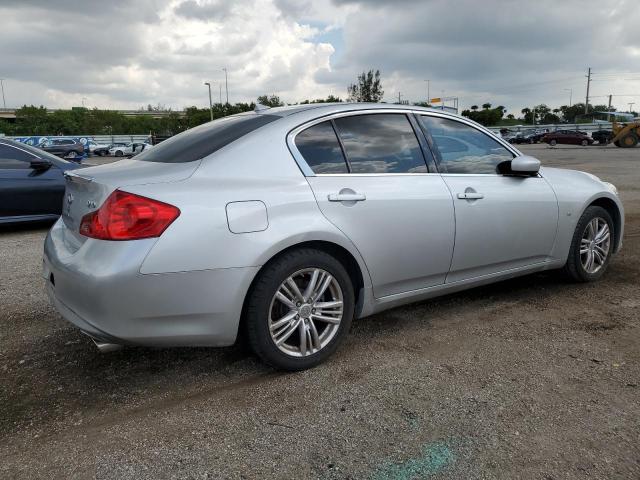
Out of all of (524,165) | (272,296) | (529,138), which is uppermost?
(524,165)

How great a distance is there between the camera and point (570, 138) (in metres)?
42.5

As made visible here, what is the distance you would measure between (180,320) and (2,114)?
430ft

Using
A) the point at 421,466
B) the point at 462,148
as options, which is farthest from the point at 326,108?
the point at 421,466

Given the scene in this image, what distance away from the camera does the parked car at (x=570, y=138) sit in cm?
4150

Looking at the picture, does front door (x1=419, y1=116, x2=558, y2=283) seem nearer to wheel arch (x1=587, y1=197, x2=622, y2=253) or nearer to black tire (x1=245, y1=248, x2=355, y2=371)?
wheel arch (x1=587, y1=197, x2=622, y2=253)

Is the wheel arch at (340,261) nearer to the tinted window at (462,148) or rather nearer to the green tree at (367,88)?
the tinted window at (462,148)

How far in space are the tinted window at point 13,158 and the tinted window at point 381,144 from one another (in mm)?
6096

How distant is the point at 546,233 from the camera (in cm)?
407

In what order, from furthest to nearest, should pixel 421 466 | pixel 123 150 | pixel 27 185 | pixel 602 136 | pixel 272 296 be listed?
pixel 123 150
pixel 602 136
pixel 27 185
pixel 272 296
pixel 421 466

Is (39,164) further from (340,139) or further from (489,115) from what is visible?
(489,115)

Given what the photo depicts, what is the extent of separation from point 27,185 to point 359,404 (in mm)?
6616

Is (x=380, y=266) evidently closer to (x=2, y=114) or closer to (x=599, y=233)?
(x=599, y=233)

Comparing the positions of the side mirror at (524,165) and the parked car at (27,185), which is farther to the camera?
the parked car at (27,185)

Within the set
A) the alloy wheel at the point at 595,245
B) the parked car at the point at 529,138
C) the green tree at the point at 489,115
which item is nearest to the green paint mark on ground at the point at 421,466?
the alloy wheel at the point at 595,245
